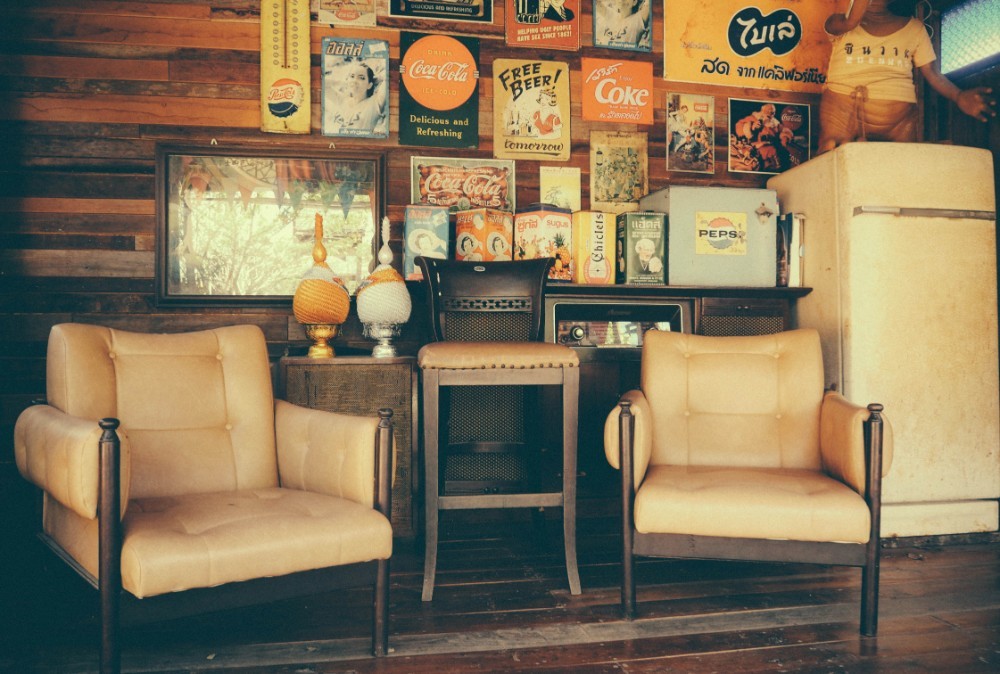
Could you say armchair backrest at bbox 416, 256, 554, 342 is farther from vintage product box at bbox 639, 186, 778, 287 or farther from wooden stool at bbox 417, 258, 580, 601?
vintage product box at bbox 639, 186, 778, 287

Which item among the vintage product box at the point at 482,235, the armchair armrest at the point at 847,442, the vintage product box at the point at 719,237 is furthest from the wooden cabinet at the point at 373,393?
the armchair armrest at the point at 847,442

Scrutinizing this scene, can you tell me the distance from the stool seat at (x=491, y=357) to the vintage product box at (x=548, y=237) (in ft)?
2.66

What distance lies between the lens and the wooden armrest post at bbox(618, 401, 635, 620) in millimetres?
2049

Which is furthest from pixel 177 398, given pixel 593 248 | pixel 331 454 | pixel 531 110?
pixel 531 110

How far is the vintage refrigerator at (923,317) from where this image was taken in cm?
287

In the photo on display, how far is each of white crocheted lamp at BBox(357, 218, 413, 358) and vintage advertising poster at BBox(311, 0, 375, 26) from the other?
1120mm

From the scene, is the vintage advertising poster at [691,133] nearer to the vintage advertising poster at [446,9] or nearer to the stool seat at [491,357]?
A: the vintage advertising poster at [446,9]

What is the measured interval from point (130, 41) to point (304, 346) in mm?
1516

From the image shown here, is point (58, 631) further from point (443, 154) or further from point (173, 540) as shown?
point (443, 154)

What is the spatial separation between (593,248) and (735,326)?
73 centimetres

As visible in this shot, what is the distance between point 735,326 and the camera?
10.3 ft

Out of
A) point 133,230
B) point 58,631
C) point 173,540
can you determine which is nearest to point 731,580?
point 173,540

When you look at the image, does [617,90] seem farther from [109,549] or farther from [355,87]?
[109,549]

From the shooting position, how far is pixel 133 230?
3.05m
